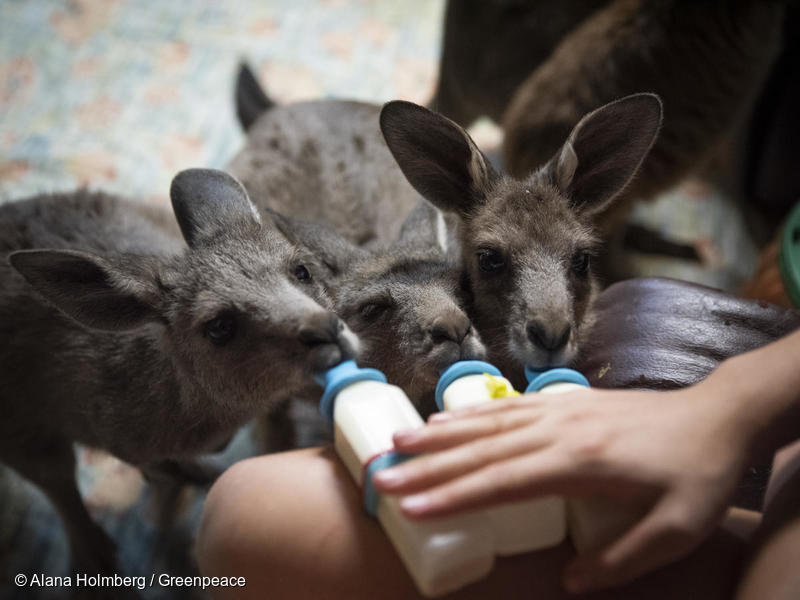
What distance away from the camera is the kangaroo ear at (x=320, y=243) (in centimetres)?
167

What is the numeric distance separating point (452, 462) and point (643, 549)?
287mm

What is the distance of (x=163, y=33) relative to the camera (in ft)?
12.0

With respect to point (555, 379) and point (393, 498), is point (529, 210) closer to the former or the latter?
point (555, 379)

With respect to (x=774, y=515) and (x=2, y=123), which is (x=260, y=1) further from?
(x=774, y=515)

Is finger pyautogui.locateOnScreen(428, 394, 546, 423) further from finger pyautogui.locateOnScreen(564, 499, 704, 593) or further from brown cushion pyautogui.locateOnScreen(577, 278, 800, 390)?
brown cushion pyautogui.locateOnScreen(577, 278, 800, 390)

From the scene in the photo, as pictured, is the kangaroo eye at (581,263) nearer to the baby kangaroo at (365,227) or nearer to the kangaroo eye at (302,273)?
the baby kangaroo at (365,227)

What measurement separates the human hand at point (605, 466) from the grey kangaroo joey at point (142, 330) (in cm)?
35

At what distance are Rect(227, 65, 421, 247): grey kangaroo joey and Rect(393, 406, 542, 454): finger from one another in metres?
0.98

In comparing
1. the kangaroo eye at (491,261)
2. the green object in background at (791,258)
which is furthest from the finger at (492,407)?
the green object in background at (791,258)

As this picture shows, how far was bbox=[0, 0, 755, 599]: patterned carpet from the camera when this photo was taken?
7.43ft

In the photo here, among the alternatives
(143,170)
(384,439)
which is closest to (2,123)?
(143,170)

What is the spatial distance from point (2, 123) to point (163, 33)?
0.98 metres

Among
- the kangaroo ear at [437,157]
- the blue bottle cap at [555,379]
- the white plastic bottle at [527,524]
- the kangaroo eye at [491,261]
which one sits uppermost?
the kangaroo ear at [437,157]

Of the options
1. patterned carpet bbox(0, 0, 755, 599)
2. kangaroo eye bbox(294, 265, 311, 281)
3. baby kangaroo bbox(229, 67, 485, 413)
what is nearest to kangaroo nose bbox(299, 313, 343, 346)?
baby kangaroo bbox(229, 67, 485, 413)
